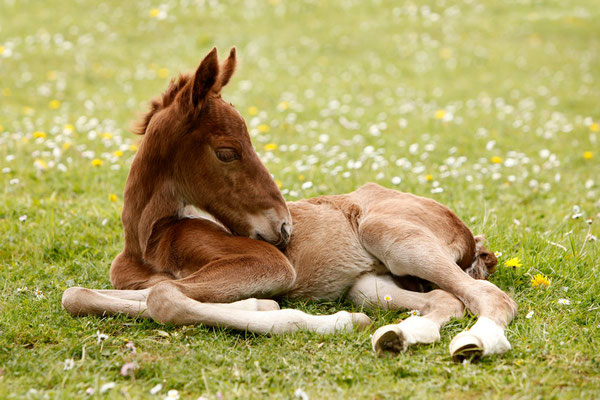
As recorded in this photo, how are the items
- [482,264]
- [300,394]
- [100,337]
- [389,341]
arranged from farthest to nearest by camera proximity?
[482,264] < [100,337] < [389,341] < [300,394]

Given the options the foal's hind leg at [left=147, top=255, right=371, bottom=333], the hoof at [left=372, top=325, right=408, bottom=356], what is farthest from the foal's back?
the hoof at [left=372, top=325, right=408, bottom=356]

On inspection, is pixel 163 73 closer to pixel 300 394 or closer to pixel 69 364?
pixel 69 364

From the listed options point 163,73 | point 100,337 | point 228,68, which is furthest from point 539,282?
point 163,73

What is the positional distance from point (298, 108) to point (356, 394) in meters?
8.57

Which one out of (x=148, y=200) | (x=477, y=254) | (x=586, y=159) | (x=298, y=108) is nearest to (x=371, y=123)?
(x=298, y=108)

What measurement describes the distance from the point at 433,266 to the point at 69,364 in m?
2.19

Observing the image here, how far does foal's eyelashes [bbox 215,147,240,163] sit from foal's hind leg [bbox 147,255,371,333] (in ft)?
2.02

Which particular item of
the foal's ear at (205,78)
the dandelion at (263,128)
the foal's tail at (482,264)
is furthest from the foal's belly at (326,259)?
the dandelion at (263,128)

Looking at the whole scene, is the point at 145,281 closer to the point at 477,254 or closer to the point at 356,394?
the point at 356,394

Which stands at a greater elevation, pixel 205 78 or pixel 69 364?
pixel 205 78

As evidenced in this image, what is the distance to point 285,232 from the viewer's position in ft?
14.1

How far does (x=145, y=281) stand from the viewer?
4258mm

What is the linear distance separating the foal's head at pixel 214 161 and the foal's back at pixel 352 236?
31 cm

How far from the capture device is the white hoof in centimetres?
330
